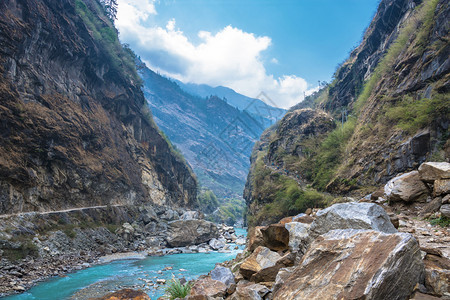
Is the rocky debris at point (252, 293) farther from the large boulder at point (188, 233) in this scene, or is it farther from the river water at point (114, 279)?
the large boulder at point (188, 233)

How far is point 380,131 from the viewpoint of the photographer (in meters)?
18.2

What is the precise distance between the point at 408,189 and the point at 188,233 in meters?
33.4

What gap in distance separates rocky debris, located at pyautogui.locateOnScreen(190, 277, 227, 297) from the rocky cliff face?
2112 cm

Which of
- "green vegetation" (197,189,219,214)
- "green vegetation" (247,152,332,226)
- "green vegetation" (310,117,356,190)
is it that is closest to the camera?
"green vegetation" (247,152,332,226)

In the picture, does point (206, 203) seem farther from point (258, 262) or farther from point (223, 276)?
point (258, 262)

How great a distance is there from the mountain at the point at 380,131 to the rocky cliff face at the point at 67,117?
2179 cm

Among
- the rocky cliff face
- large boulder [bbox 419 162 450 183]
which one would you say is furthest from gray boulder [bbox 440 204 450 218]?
the rocky cliff face

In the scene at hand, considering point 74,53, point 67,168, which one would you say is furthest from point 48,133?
point 74,53

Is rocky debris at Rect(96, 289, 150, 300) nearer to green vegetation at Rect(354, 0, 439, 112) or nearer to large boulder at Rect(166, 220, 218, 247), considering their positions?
green vegetation at Rect(354, 0, 439, 112)

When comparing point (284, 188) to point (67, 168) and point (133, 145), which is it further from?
point (133, 145)

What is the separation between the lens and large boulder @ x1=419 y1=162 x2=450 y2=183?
6500 millimetres

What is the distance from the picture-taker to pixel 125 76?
48.4m

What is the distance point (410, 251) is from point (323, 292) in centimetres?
120

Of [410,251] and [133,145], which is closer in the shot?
[410,251]
